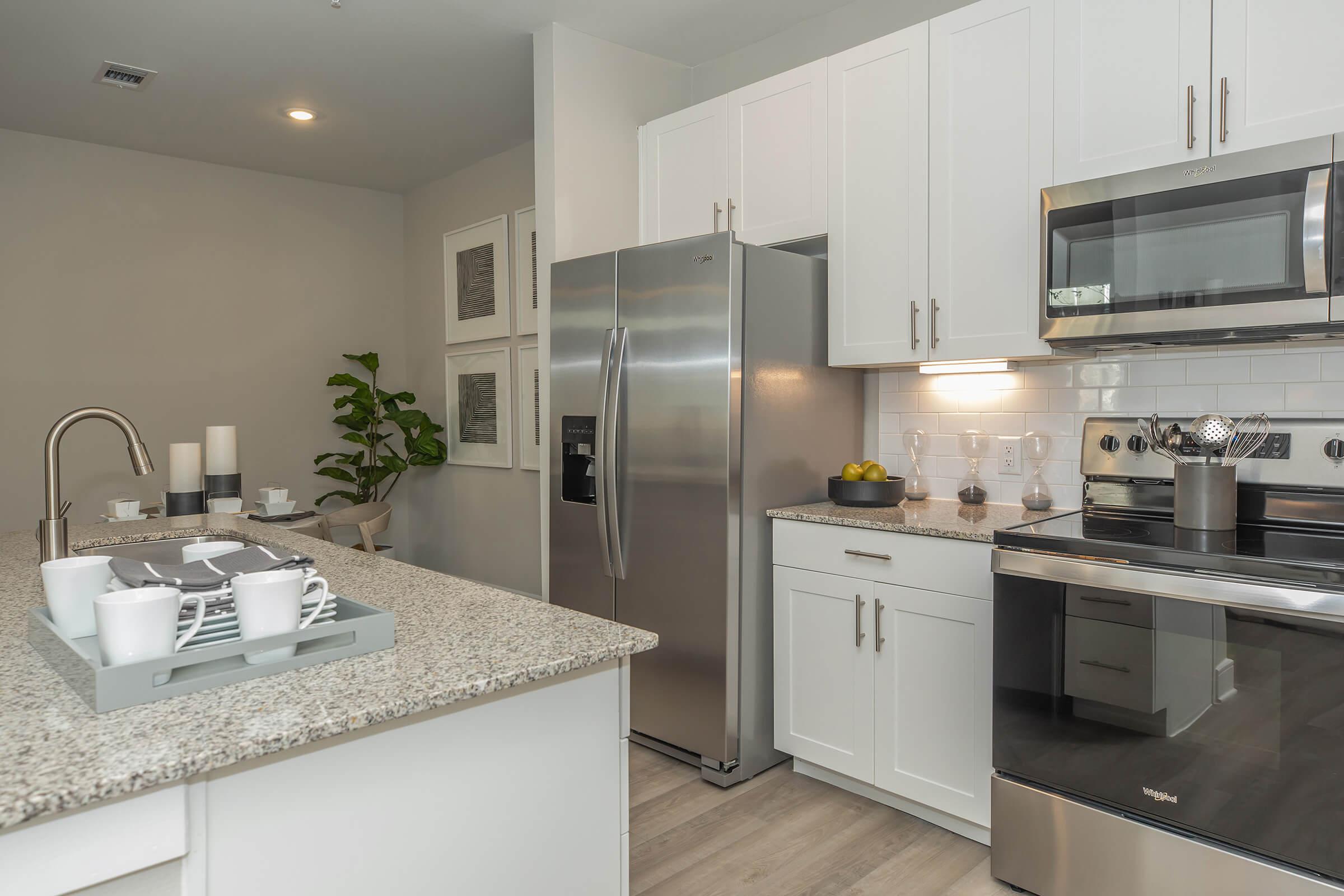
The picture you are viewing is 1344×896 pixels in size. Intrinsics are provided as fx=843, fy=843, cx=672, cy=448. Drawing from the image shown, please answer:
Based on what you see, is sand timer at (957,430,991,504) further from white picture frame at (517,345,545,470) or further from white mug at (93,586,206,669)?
white picture frame at (517,345,545,470)

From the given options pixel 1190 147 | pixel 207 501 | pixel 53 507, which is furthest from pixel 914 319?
pixel 207 501

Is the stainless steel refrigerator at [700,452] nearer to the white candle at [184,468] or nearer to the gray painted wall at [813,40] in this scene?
the gray painted wall at [813,40]

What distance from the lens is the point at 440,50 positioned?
12.0 feet

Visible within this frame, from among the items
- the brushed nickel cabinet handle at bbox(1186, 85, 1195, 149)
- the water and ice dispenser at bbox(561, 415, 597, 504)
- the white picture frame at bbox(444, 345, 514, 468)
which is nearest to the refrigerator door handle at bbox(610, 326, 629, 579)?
the water and ice dispenser at bbox(561, 415, 597, 504)

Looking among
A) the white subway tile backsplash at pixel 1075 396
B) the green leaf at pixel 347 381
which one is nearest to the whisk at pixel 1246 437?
the white subway tile backsplash at pixel 1075 396

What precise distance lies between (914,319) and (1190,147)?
843 mm

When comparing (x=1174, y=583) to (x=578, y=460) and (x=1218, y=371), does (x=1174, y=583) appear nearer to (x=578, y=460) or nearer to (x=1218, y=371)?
(x=1218, y=371)

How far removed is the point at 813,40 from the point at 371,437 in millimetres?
3701

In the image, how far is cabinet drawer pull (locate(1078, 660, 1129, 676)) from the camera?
1.85 m

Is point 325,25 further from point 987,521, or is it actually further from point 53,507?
point 987,521

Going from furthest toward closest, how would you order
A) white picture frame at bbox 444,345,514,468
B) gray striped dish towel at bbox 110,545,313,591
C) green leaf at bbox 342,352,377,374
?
green leaf at bbox 342,352,377,374
white picture frame at bbox 444,345,514,468
gray striped dish towel at bbox 110,545,313,591

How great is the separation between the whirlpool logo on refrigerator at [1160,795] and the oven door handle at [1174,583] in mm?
429

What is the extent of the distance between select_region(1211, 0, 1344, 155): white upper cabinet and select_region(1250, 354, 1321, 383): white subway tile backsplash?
0.58 meters

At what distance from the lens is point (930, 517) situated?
255 centimetres
